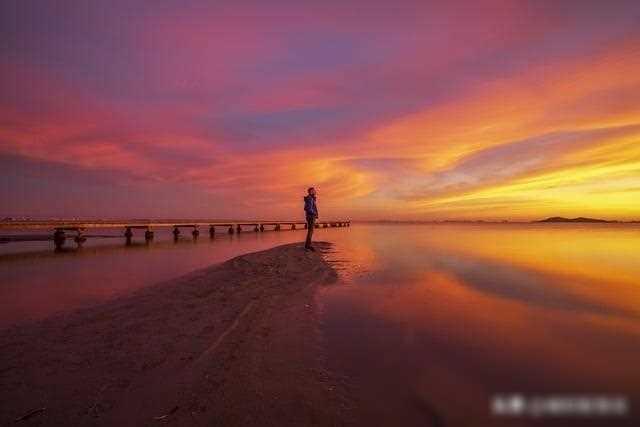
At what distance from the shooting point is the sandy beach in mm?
2648

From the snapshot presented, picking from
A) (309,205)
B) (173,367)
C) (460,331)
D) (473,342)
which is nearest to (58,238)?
(309,205)

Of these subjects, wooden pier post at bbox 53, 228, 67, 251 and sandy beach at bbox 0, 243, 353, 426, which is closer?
sandy beach at bbox 0, 243, 353, 426

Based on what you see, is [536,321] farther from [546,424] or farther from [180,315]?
[180,315]

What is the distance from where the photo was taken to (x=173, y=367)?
11.4 feet

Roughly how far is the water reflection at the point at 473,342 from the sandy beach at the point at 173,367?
1.71 feet

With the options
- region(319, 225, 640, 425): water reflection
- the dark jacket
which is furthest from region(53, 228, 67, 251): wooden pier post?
region(319, 225, 640, 425): water reflection

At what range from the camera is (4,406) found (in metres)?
2.73

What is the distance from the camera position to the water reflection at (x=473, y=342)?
2947 mm

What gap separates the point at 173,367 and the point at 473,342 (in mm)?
4113

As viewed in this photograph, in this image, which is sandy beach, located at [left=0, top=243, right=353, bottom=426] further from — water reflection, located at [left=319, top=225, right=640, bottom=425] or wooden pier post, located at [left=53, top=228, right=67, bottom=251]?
wooden pier post, located at [left=53, top=228, right=67, bottom=251]

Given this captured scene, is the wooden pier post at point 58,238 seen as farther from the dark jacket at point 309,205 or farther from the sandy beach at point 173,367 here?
the sandy beach at point 173,367

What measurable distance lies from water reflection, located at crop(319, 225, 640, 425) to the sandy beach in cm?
52

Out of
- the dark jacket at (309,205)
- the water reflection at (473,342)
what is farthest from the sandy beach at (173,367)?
the dark jacket at (309,205)

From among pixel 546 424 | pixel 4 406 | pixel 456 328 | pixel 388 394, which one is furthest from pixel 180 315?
pixel 546 424
